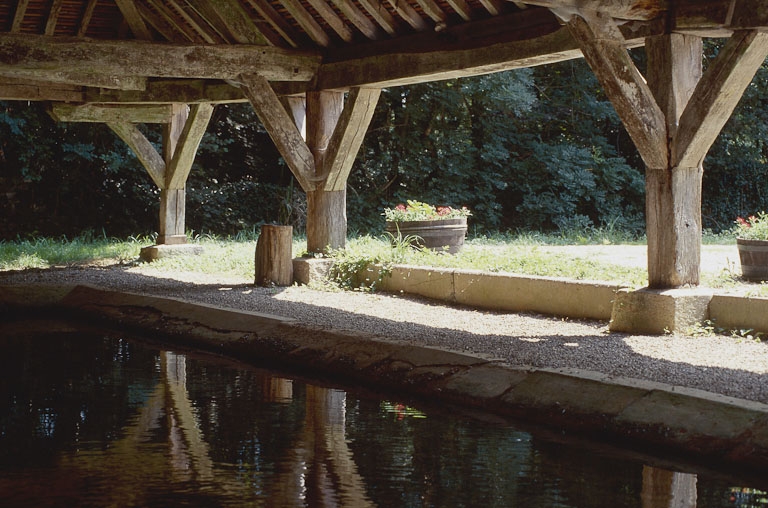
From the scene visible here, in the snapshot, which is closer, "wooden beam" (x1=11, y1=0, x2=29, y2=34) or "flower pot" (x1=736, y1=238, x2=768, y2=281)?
"flower pot" (x1=736, y1=238, x2=768, y2=281)

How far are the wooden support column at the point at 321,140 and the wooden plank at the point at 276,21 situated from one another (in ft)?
2.03

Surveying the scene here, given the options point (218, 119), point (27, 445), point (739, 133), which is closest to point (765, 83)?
point (739, 133)

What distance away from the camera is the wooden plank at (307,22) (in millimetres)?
9469

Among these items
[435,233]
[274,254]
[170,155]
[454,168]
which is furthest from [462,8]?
[454,168]

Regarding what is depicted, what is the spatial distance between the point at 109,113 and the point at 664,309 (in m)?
8.71

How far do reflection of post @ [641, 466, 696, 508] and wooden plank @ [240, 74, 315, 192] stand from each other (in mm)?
6291

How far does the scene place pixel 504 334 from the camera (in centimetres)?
700

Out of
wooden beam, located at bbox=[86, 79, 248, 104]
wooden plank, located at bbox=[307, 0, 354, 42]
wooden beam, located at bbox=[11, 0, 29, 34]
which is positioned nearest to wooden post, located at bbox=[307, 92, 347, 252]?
wooden plank, located at bbox=[307, 0, 354, 42]

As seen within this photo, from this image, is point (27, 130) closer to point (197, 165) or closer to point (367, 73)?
point (197, 165)

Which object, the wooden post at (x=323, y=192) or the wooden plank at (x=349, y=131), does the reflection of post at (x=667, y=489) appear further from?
the wooden post at (x=323, y=192)

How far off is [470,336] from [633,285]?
1.33 metres

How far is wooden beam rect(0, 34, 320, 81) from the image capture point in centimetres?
885

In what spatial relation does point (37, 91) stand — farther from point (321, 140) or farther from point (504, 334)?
point (504, 334)

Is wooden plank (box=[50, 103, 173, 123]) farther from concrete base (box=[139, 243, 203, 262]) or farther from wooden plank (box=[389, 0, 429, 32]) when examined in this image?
wooden plank (box=[389, 0, 429, 32])
